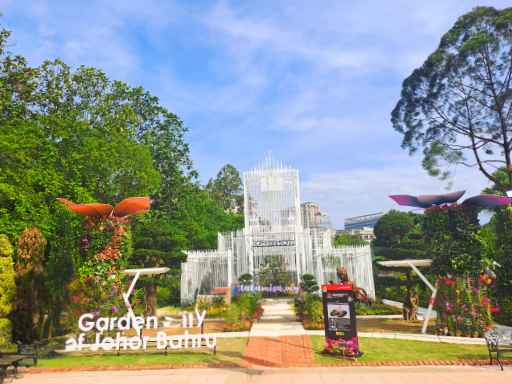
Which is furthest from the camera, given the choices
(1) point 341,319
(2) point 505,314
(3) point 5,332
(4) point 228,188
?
(4) point 228,188

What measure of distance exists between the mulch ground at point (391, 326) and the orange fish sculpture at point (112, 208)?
8.16m

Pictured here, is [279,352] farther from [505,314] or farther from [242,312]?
[505,314]

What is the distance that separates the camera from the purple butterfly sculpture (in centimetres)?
1029

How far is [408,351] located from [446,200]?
5018 mm

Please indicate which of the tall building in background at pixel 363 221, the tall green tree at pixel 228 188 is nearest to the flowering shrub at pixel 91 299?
the tall green tree at pixel 228 188

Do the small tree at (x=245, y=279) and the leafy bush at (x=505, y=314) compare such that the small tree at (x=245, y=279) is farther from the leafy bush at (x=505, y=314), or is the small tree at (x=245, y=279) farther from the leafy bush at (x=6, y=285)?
the leafy bush at (x=505, y=314)

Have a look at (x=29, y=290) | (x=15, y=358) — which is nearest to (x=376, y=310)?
(x=15, y=358)

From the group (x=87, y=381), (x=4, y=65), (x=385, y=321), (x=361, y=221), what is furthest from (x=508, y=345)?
(x=361, y=221)

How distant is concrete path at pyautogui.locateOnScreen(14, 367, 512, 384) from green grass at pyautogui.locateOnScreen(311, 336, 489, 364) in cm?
62

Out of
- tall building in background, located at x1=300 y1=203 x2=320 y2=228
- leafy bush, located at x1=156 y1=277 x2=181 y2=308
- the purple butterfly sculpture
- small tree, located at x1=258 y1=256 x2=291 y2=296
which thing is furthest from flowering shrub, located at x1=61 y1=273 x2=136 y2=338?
tall building in background, located at x1=300 y1=203 x2=320 y2=228

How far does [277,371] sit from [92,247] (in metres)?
6.14

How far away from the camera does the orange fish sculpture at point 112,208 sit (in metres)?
9.55

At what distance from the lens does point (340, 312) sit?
8.39 metres

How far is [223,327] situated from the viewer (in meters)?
11.9
